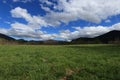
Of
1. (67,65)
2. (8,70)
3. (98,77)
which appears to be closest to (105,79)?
(98,77)

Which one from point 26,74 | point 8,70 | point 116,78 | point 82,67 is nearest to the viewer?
point 116,78

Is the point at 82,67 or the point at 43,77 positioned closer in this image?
the point at 43,77

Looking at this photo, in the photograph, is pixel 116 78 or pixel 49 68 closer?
pixel 116 78

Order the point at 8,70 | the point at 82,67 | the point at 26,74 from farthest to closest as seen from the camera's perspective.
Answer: the point at 82,67, the point at 8,70, the point at 26,74

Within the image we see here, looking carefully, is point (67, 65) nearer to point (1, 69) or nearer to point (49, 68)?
point (49, 68)

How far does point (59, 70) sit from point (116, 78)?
4673 millimetres

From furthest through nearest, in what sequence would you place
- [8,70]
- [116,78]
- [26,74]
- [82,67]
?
[82,67], [8,70], [26,74], [116,78]

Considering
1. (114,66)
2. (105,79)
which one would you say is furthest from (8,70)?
(114,66)

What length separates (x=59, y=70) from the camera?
16.8m

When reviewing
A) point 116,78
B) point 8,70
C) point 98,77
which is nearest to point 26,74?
point 8,70

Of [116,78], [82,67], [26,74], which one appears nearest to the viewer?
[116,78]

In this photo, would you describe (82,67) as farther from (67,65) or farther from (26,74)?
(26,74)

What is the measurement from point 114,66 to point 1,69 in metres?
9.44

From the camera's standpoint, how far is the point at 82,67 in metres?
17.9
